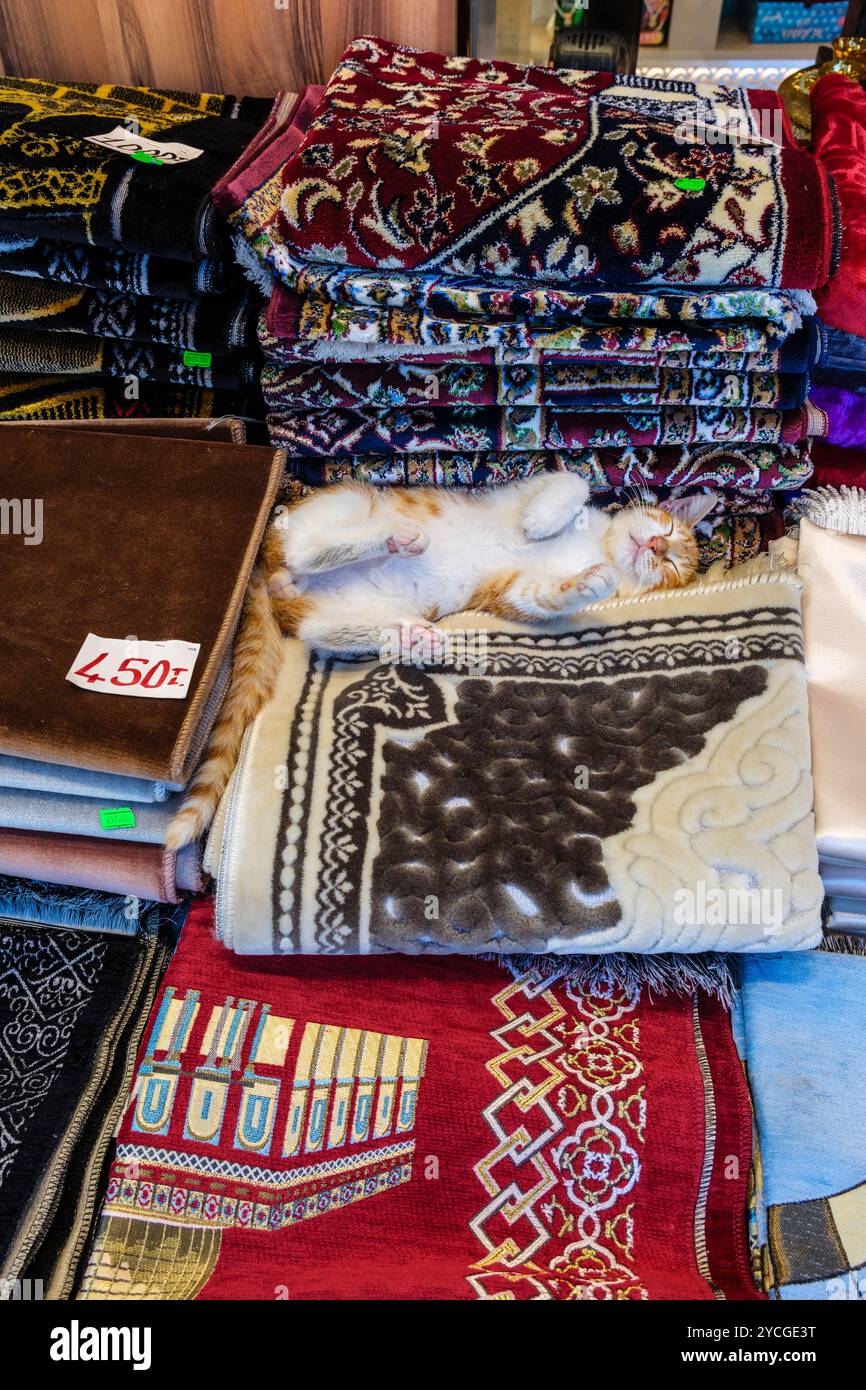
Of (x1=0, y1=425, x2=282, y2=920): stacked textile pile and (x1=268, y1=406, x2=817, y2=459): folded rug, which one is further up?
(x1=268, y1=406, x2=817, y2=459): folded rug

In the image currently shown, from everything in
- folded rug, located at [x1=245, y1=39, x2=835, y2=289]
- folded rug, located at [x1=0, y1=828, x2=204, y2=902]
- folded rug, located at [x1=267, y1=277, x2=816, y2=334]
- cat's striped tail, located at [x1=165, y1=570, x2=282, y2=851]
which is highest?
folded rug, located at [x1=245, y1=39, x2=835, y2=289]

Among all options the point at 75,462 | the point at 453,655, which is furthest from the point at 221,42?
the point at 453,655

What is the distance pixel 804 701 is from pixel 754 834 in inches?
8.7

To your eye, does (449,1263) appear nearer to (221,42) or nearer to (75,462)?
(75,462)

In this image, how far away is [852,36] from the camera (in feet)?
5.14

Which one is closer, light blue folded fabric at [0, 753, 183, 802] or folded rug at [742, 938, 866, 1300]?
folded rug at [742, 938, 866, 1300]

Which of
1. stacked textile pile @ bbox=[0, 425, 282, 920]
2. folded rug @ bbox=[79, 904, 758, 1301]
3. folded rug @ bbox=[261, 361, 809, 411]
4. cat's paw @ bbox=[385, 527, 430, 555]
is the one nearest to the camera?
folded rug @ bbox=[79, 904, 758, 1301]

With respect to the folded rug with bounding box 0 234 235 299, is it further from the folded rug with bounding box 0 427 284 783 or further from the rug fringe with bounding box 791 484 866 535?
the rug fringe with bounding box 791 484 866 535

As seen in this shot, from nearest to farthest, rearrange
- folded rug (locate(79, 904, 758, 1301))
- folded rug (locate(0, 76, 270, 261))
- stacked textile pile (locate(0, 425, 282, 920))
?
folded rug (locate(79, 904, 758, 1301)), stacked textile pile (locate(0, 425, 282, 920)), folded rug (locate(0, 76, 270, 261))

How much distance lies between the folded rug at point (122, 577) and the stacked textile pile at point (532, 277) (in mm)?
179

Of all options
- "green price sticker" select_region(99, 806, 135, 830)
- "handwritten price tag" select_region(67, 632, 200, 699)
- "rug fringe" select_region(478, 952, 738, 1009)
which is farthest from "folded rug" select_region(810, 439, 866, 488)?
"green price sticker" select_region(99, 806, 135, 830)

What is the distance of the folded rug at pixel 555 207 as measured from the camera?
3.43ft

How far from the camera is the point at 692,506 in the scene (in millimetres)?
1392

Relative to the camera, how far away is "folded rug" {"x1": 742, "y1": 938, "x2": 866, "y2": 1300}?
0.89 metres
